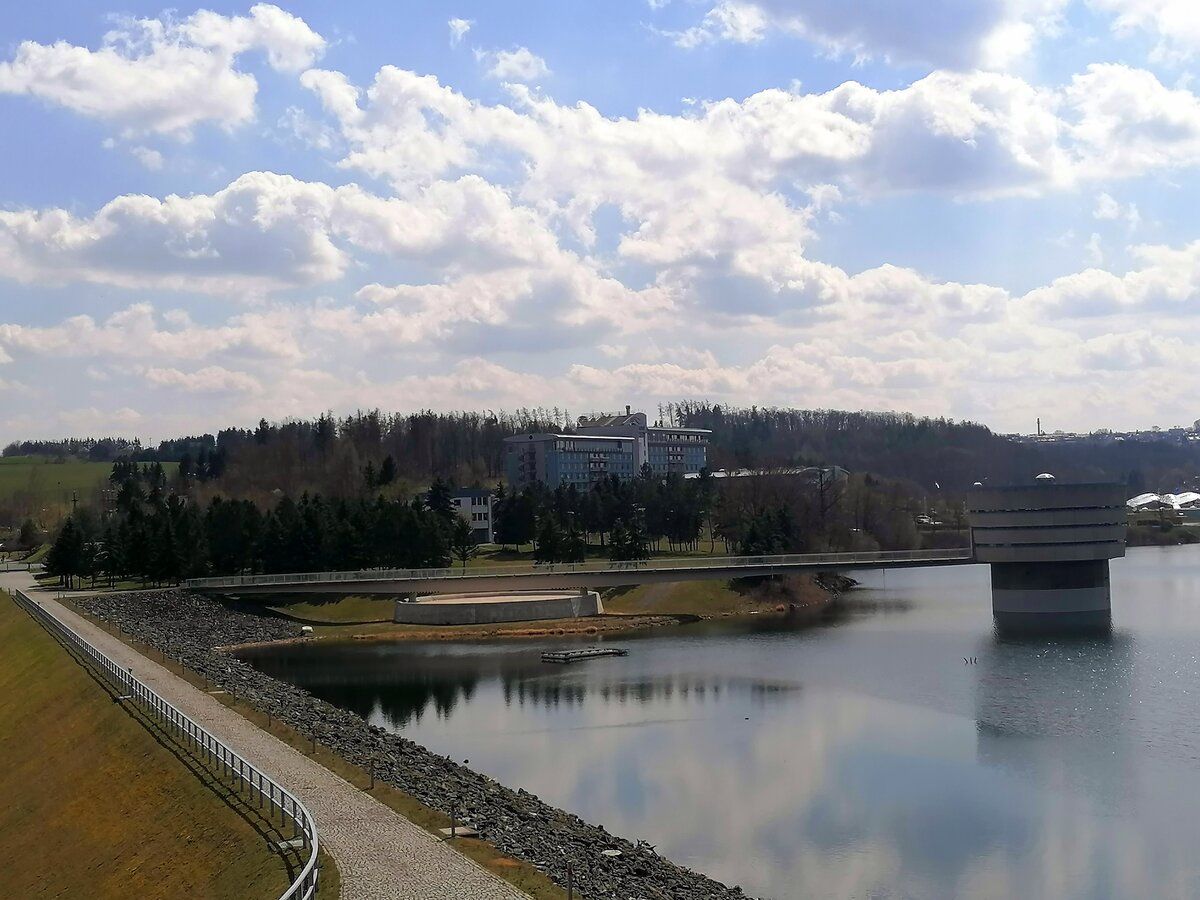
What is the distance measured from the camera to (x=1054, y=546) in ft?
267

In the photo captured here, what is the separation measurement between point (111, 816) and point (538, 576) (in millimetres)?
51513

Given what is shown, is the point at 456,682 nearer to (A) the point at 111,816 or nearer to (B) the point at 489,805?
(A) the point at 111,816

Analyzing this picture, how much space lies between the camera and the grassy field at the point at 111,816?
79.3 ft

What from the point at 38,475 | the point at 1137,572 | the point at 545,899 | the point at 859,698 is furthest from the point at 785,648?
the point at 38,475

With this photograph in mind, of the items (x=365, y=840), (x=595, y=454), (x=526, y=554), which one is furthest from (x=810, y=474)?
(x=365, y=840)

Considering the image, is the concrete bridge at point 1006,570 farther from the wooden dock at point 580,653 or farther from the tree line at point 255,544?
the wooden dock at point 580,653

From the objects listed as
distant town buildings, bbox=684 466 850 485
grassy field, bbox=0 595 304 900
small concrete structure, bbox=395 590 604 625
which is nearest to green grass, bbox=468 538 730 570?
distant town buildings, bbox=684 466 850 485

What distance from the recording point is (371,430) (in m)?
181

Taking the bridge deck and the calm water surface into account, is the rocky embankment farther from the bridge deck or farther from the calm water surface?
the bridge deck

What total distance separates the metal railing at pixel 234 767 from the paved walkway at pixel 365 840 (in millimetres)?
662

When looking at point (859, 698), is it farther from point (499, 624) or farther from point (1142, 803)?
point (499, 624)

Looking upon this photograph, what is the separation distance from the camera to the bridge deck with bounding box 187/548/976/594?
80.9 metres

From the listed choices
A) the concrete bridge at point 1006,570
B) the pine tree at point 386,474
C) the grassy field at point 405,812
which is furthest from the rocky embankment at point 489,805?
the pine tree at point 386,474

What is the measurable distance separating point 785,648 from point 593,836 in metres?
38.3
